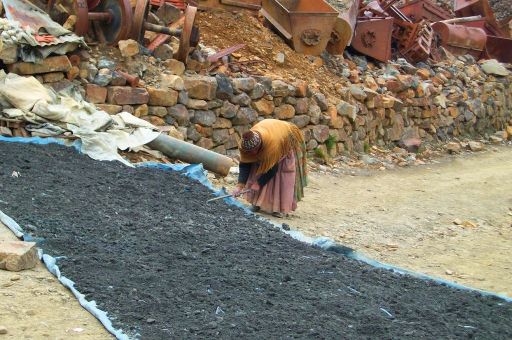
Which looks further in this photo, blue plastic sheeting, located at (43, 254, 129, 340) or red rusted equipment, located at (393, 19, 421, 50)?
red rusted equipment, located at (393, 19, 421, 50)

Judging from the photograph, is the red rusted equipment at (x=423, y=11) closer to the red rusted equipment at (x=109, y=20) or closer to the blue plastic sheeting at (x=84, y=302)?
the red rusted equipment at (x=109, y=20)

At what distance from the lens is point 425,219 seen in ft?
28.7

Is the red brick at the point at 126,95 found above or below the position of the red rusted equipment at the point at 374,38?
below

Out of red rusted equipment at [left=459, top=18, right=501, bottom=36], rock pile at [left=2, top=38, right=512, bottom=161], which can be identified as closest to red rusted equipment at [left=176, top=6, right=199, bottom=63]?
rock pile at [left=2, top=38, right=512, bottom=161]

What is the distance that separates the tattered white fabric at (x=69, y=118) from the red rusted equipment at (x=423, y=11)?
10110 millimetres

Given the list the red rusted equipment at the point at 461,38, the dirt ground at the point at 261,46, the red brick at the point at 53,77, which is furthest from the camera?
the red rusted equipment at the point at 461,38

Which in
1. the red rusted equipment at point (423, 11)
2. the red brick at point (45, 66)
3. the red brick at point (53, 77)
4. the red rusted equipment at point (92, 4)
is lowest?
the red brick at point (53, 77)

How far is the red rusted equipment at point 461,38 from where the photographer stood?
16875 millimetres

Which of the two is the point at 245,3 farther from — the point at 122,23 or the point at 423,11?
the point at 423,11

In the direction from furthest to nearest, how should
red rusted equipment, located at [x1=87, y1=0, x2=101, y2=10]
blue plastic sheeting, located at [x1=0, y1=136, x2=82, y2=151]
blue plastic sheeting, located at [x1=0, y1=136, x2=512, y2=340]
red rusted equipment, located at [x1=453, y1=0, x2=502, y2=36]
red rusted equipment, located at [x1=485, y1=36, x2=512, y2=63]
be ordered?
1. red rusted equipment, located at [x1=453, y1=0, x2=502, y2=36]
2. red rusted equipment, located at [x1=485, y1=36, x2=512, y2=63]
3. red rusted equipment, located at [x1=87, y1=0, x2=101, y2=10]
4. blue plastic sheeting, located at [x1=0, y1=136, x2=82, y2=151]
5. blue plastic sheeting, located at [x1=0, y1=136, x2=512, y2=340]

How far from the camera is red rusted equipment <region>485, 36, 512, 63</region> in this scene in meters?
18.2

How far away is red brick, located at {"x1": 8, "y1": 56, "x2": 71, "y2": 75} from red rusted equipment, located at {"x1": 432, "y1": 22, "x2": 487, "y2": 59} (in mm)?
10092

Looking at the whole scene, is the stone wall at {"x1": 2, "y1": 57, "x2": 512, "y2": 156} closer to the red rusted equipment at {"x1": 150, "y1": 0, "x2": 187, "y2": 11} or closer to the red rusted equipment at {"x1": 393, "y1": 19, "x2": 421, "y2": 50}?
the red rusted equipment at {"x1": 393, "y1": 19, "x2": 421, "y2": 50}

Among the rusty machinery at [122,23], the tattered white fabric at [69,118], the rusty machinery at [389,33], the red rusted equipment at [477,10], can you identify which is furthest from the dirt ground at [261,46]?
the red rusted equipment at [477,10]
